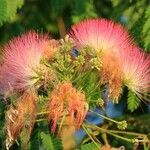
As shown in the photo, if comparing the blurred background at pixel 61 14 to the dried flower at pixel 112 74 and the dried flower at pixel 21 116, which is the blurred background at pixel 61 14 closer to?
the dried flower at pixel 112 74

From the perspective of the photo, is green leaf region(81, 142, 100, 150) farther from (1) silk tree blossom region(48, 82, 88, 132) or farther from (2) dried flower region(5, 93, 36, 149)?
(2) dried flower region(5, 93, 36, 149)

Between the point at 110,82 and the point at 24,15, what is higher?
the point at 24,15

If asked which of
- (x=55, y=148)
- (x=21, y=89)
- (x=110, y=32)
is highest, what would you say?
(x=110, y=32)

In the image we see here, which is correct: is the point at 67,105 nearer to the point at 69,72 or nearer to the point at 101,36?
the point at 69,72

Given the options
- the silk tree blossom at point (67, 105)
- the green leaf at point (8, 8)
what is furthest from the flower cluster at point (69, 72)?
the green leaf at point (8, 8)

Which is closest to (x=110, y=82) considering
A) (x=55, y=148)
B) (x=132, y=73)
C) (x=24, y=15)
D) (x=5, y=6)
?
(x=132, y=73)

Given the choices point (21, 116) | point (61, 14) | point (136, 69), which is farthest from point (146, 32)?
point (61, 14)

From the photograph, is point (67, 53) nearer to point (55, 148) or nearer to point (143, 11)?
point (55, 148)
